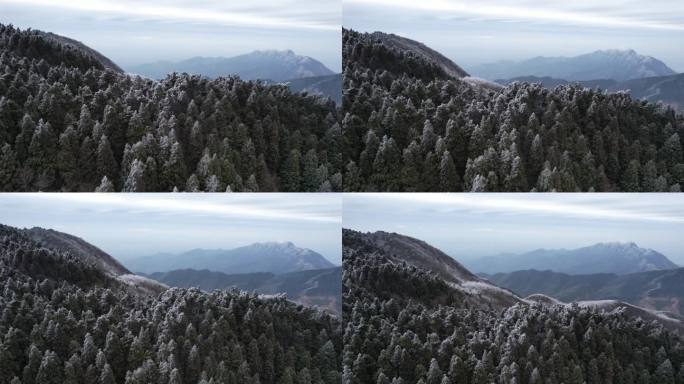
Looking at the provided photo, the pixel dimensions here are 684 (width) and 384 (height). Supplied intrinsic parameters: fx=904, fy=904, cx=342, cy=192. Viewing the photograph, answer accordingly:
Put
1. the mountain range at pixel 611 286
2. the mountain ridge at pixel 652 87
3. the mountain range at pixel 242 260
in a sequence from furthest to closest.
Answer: the mountain ridge at pixel 652 87 < the mountain range at pixel 611 286 < the mountain range at pixel 242 260

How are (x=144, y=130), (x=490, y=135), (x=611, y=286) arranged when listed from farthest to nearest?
(x=611, y=286), (x=490, y=135), (x=144, y=130)

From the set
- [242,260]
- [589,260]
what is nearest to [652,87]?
[589,260]

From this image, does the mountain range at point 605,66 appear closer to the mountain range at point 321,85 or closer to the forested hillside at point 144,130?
the mountain range at point 321,85

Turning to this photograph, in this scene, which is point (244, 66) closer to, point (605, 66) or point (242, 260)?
point (242, 260)

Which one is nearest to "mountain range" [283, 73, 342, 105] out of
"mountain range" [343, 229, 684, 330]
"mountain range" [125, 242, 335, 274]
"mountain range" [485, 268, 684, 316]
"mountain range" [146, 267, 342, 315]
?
"mountain range" [343, 229, 684, 330]

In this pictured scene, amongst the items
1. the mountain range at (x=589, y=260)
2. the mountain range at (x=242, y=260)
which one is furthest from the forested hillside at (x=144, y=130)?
the mountain range at (x=589, y=260)

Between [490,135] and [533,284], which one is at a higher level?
[490,135]

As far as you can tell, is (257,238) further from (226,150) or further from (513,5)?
(513,5)

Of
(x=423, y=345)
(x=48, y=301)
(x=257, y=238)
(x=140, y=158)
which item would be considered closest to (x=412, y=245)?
(x=423, y=345)
